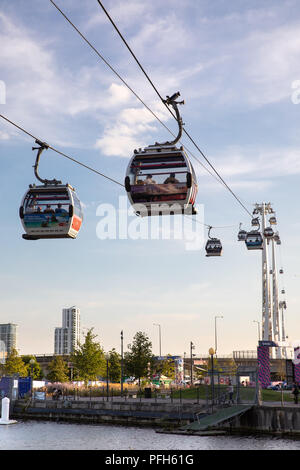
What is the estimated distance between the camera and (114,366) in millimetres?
96688

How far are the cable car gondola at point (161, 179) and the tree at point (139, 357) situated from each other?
199 ft

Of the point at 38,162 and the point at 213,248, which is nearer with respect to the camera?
the point at 38,162

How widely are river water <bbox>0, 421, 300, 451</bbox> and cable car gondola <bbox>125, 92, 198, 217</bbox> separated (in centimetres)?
2034

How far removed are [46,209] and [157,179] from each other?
451cm

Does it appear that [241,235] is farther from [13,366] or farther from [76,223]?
[13,366]

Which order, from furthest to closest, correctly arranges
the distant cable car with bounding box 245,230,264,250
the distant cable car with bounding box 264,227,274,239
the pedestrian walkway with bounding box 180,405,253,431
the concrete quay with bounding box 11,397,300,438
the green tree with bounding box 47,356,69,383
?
the green tree with bounding box 47,356,69,383
the distant cable car with bounding box 264,227,274,239
the distant cable car with bounding box 245,230,264,250
the pedestrian walkway with bounding box 180,405,253,431
the concrete quay with bounding box 11,397,300,438

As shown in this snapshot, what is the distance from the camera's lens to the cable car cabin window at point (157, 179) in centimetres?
2139

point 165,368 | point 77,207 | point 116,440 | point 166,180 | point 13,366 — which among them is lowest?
point 116,440

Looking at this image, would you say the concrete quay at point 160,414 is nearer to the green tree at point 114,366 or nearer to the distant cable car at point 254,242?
the distant cable car at point 254,242

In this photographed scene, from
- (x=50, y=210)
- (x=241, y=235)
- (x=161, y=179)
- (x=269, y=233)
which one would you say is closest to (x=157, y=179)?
(x=161, y=179)

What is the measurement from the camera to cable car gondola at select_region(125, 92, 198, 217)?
21.3 meters

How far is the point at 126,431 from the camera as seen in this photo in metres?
46.8

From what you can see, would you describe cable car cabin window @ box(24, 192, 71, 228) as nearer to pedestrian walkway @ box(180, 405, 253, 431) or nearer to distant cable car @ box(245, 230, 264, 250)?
pedestrian walkway @ box(180, 405, 253, 431)

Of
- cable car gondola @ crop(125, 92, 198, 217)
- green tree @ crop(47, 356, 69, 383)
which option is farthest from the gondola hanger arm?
green tree @ crop(47, 356, 69, 383)
